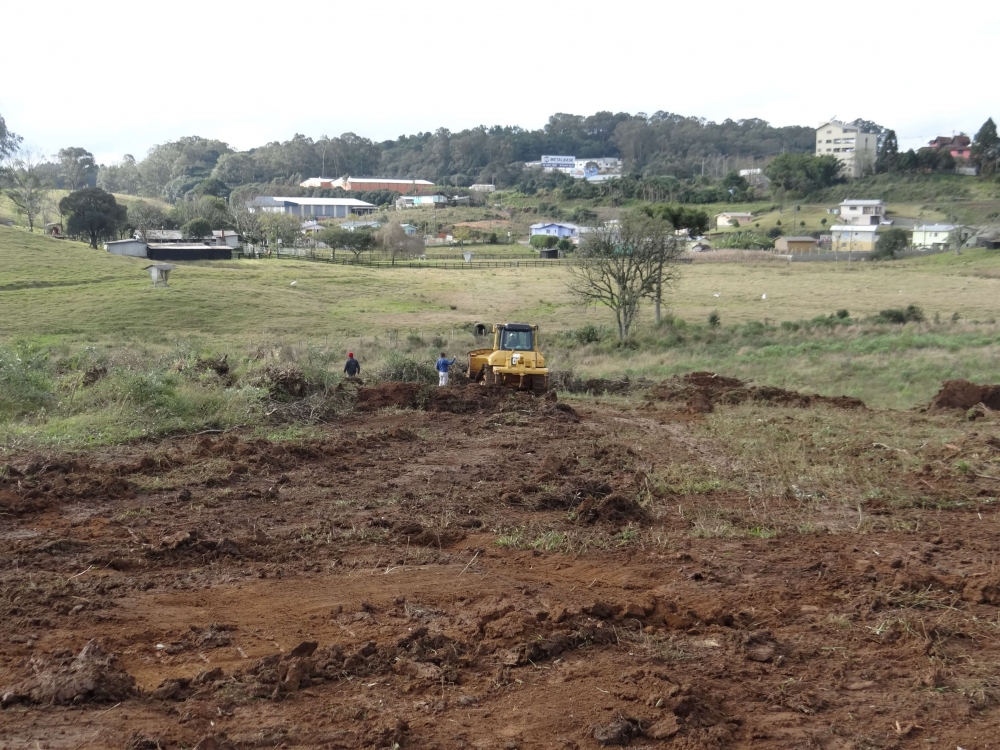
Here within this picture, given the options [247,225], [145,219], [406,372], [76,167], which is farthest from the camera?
[76,167]

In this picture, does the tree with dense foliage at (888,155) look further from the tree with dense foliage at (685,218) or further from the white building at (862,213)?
the tree with dense foliage at (685,218)

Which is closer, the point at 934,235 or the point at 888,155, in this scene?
the point at 934,235

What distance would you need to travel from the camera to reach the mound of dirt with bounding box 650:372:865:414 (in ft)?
64.0

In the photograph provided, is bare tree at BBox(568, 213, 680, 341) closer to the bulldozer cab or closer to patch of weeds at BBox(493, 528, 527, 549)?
the bulldozer cab

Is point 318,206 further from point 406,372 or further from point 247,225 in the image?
point 406,372

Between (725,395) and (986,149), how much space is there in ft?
388

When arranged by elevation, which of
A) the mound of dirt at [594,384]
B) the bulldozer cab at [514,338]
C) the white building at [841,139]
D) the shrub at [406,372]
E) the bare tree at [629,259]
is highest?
the white building at [841,139]

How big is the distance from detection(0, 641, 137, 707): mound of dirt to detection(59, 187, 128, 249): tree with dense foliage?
75.0m

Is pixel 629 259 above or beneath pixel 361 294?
above

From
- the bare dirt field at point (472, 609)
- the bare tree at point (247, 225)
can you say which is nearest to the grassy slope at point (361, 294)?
the bare tree at point (247, 225)

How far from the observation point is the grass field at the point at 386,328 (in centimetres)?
1584

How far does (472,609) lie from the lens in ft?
23.2

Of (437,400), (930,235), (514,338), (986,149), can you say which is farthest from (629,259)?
(986,149)

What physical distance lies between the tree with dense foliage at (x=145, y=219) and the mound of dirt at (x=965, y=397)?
71.4 m
